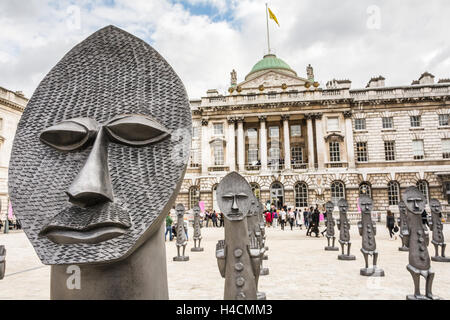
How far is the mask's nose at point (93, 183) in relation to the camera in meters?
1.69

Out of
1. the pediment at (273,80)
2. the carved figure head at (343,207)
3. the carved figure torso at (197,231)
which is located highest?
the pediment at (273,80)

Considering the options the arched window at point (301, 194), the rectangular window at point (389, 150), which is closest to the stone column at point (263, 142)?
the arched window at point (301, 194)

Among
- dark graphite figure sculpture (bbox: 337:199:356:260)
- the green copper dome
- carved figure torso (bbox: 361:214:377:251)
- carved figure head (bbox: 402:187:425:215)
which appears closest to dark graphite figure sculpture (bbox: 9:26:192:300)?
carved figure head (bbox: 402:187:425:215)

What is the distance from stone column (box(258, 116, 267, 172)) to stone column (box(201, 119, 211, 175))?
540cm

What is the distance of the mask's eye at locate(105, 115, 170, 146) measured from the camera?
6.35 feet

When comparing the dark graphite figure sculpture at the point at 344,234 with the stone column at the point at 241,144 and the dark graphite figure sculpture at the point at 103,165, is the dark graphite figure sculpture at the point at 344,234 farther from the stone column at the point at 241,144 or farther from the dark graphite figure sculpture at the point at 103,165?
the stone column at the point at 241,144

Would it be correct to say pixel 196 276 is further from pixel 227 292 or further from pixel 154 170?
pixel 154 170

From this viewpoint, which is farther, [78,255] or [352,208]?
[352,208]

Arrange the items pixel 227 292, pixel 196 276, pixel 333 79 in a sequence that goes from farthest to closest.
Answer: pixel 333 79 < pixel 196 276 < pixel 227 292

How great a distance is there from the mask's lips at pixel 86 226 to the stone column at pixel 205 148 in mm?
29181

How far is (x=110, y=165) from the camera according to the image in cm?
197

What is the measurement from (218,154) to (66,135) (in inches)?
1168
